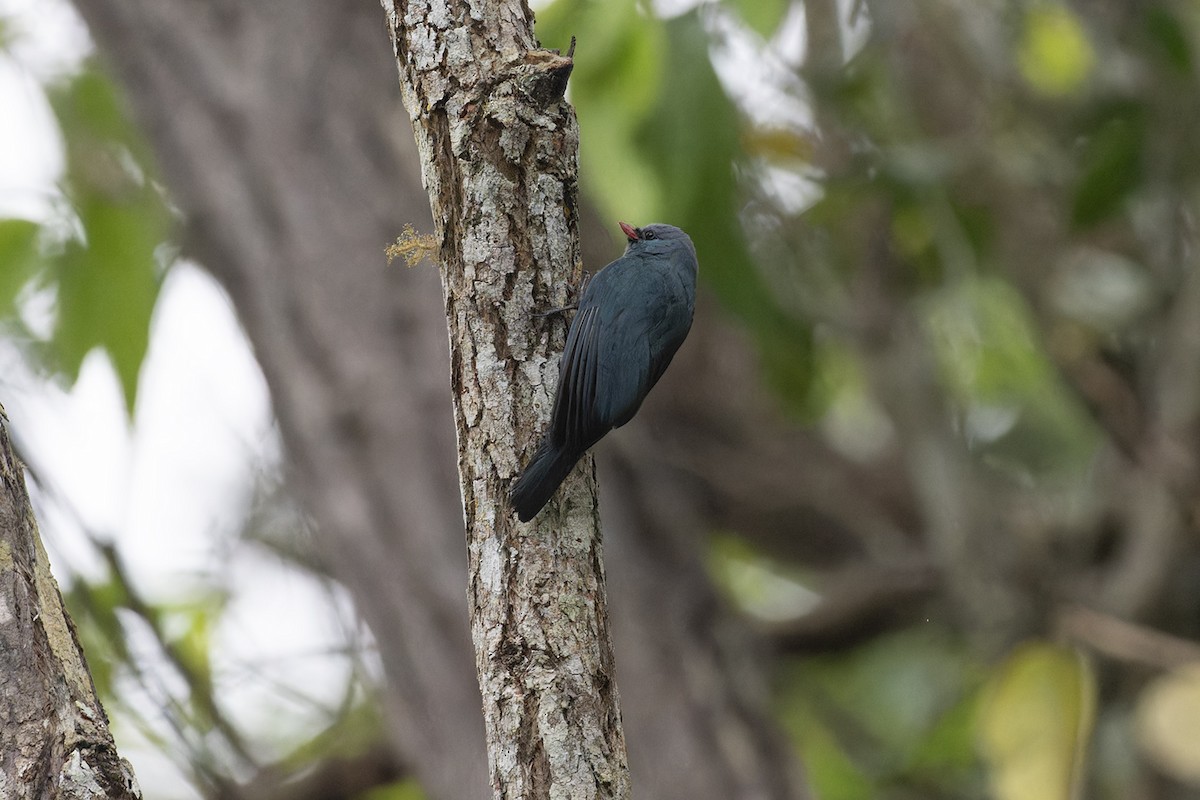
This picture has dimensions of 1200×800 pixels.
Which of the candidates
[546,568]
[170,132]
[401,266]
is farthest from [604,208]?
[546,568]

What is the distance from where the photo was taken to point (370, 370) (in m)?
3.81

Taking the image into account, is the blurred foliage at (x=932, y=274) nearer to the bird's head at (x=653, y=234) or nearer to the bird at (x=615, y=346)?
the bird's head at (x=653, y=234)

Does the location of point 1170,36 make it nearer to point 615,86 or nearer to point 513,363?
point 615,86

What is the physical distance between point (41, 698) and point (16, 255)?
2.22m

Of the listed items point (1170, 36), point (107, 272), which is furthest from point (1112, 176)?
point (107, 272)

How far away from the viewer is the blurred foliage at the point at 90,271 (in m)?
3.37

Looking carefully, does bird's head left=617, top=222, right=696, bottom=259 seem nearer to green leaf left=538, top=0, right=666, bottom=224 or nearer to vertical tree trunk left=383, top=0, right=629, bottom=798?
green leaf left=538, top=0, right=666, bottom=224

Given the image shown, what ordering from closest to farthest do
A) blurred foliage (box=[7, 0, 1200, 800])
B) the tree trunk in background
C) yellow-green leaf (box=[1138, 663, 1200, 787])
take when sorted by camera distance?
1. blurred foliage (box=[7, 0, 1200, 800])
2. yellow-green leaf (box=[1138, 663, 1200, 787])
3. the tree trunk in background

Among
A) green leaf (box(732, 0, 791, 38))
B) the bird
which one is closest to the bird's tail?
the bird

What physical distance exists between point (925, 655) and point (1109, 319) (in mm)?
1592

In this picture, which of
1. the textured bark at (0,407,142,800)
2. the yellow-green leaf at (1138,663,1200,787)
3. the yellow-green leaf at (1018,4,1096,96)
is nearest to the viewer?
the textured bark at (0,407,142,800)

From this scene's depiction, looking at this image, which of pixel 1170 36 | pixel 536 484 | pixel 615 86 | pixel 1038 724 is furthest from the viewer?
pixel 1170 36

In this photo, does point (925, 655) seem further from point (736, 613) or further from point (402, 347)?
point (402, 347)

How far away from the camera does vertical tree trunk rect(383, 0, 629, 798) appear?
169 centimetres
